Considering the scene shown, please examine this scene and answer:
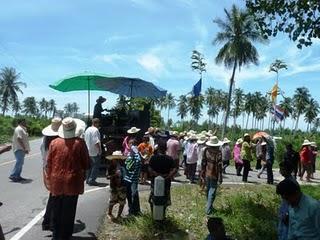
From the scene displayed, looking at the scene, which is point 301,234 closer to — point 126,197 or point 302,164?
point 126,197

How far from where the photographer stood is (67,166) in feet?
27.1

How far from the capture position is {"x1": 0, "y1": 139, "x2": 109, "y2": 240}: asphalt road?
30.6 feet

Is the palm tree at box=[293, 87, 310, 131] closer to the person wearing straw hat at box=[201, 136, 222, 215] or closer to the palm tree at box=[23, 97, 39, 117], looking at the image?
the palm tree at box=[23, 97, 39, 117]

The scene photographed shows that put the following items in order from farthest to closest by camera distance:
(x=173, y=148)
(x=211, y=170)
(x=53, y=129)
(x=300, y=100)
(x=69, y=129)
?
1. (x=300, y=100)
2. (x=173, y=148)
3. (x=211, y=170)
4. (x=53, y=129)
5. (x=69, y=129)

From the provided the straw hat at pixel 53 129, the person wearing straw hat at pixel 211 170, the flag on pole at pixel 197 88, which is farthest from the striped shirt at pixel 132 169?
the flag on pole at pixel 197 88

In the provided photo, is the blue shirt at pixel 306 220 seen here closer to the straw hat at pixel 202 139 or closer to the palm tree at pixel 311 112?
the straw hat at pixel 202 139

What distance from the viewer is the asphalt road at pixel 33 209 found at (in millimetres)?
9328

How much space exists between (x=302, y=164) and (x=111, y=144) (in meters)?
8.70

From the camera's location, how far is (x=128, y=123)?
19391 millimetres

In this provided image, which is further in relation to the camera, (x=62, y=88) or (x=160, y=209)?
(x=62, y=88)

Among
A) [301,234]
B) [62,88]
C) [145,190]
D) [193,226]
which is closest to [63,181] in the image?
[193,226]

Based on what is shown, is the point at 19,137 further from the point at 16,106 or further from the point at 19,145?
the point at 16,106

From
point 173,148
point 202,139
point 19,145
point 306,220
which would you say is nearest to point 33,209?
point 19,145

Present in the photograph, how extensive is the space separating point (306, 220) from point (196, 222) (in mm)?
5074
